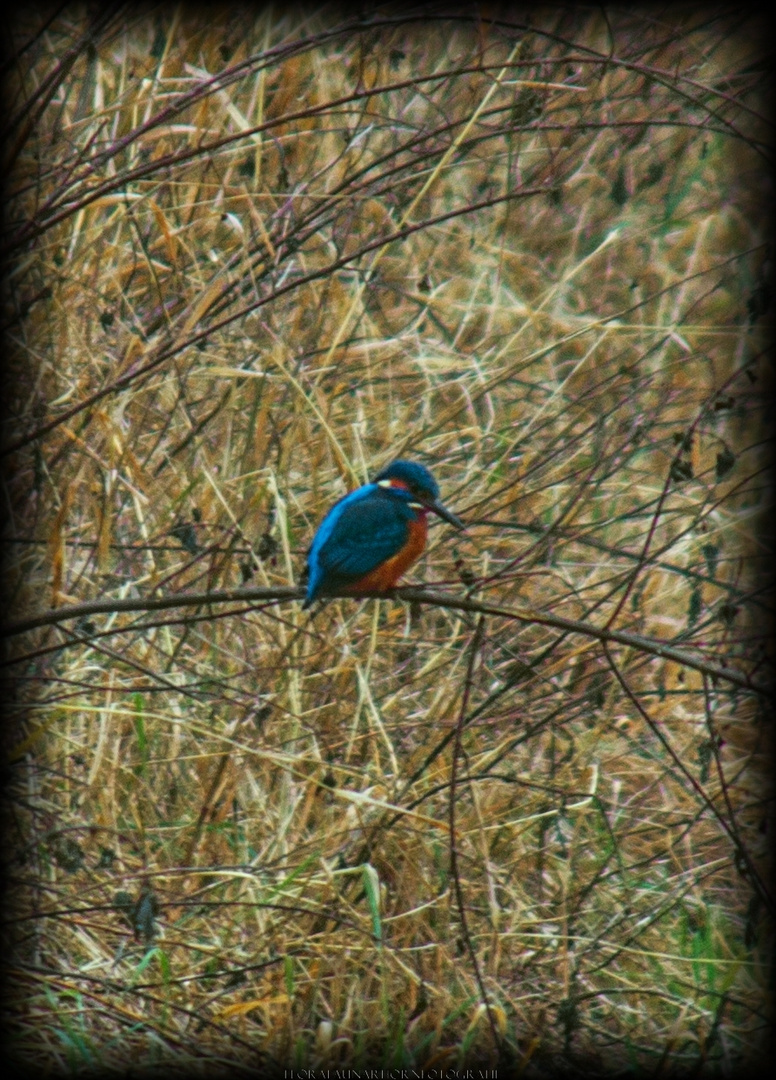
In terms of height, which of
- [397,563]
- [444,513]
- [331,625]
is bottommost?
[331,625]

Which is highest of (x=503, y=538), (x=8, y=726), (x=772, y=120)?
(x=772, y=120)

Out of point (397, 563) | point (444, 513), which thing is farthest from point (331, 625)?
point (444, 513)

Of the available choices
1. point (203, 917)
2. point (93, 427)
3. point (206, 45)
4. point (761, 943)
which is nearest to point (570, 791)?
A: point (761, 943)

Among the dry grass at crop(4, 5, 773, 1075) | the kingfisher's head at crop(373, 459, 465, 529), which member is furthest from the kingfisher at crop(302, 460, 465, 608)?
the dry grass at crop(4, 5, 773, 1075)

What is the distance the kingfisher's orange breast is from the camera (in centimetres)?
348

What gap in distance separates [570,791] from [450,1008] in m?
0.65

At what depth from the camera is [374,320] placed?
4477 millimetres

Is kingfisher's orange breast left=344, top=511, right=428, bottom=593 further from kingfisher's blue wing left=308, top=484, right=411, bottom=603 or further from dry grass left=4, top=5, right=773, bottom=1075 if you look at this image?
dry grass left=4, top=5, right=773, bottom=1075

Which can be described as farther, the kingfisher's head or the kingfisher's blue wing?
the kingfisher's head

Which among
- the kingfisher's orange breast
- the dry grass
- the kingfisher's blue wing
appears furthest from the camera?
the kingfisher's orange breast

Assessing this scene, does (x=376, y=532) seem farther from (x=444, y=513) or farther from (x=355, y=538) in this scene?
(x=444, y=513)

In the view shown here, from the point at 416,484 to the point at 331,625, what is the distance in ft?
1.54

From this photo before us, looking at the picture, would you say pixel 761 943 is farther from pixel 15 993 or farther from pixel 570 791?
pixel 15 993

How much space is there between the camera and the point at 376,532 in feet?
11.3
